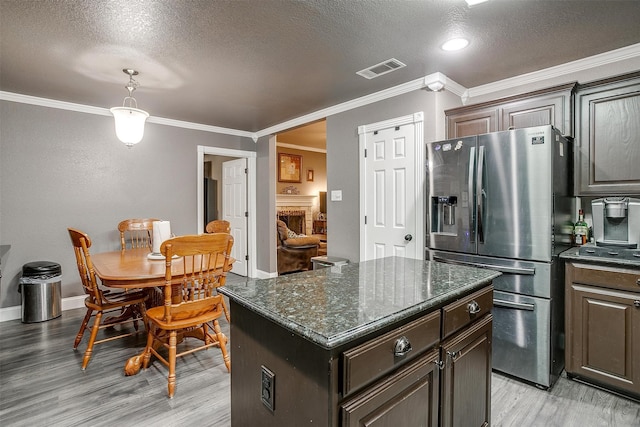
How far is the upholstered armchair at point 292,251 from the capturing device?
208 inches

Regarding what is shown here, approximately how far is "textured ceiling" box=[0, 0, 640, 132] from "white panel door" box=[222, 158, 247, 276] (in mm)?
2166

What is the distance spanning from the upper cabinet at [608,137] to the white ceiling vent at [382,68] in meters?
1.37

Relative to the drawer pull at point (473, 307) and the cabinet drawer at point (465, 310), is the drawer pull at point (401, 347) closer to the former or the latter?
the cabinet drawer at point (465, 310)

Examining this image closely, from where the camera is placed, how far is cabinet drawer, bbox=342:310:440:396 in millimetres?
920

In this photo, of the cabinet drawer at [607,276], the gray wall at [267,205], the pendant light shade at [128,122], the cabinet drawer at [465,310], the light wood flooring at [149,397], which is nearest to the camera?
the cabinet drawer at [465,310]

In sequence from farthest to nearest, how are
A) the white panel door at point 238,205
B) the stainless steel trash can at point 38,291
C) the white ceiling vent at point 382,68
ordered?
the white panel door at point 238,205
the stainless steel trash can at point 38,291
the white ceiling vent at point 382,68

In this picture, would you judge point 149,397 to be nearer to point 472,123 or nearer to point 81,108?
point 472,123

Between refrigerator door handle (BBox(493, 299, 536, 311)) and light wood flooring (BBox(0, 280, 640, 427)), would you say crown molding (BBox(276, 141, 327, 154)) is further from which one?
refrigerator door handle (BBox(493, 299, 536, 311))

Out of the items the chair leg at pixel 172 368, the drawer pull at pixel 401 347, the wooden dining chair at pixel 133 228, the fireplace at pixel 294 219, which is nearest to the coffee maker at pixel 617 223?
the drawer pull at pixel 401 347

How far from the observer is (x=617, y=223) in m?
2.30

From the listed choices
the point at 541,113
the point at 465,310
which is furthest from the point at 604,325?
→ the point at 541,113

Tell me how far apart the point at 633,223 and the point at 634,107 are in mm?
800

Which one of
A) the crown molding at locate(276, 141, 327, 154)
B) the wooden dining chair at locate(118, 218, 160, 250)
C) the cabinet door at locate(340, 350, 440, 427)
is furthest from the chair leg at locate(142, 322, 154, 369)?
the crown molding at locate(276, 141, 327, 154)

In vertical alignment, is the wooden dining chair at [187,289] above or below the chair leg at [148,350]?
above
